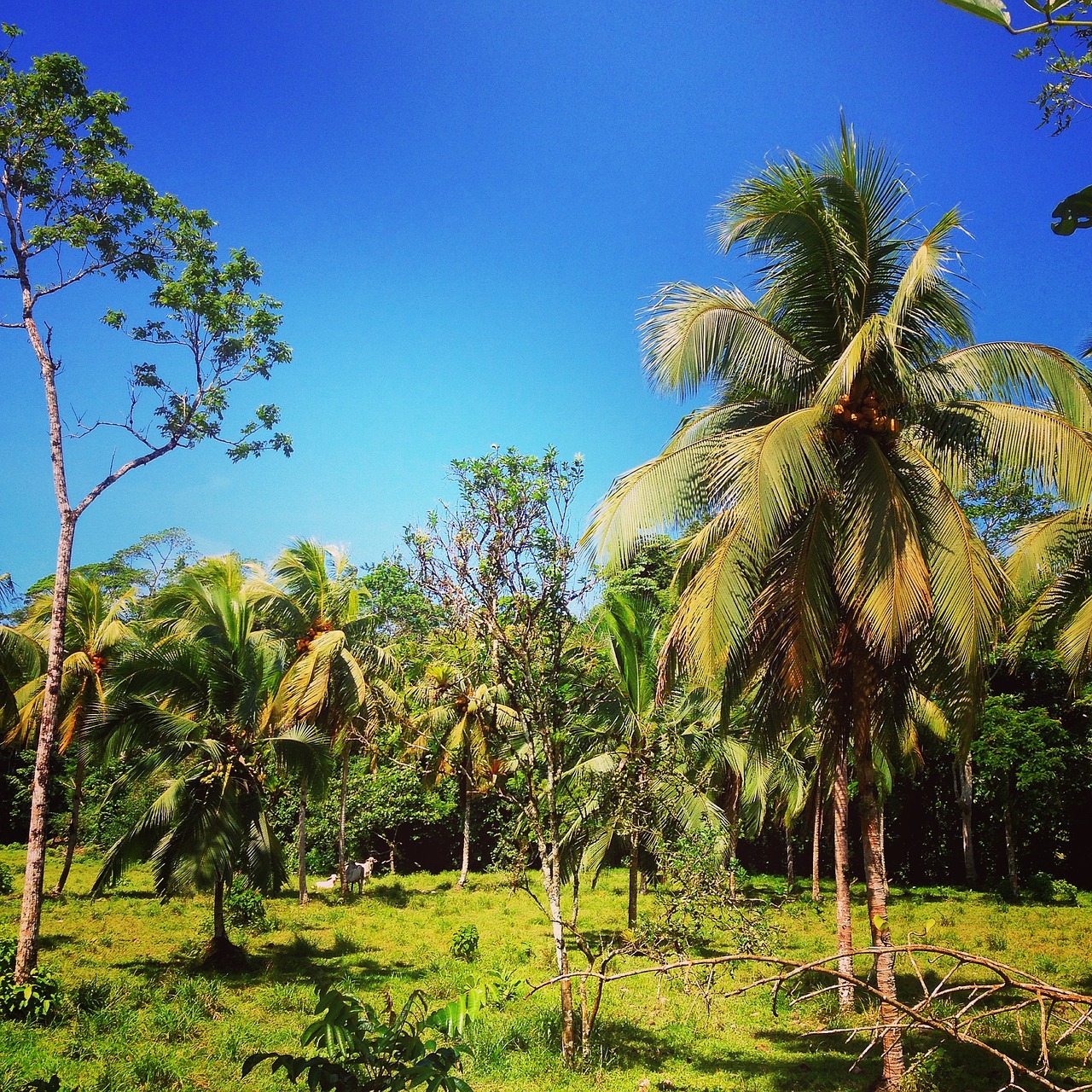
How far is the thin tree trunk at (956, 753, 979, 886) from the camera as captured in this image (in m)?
17.2

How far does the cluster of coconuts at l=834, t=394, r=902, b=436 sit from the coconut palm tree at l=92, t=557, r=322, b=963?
326 inches

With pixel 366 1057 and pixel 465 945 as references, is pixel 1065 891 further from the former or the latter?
pixel 366 1057

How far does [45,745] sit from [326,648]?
19.2 feet

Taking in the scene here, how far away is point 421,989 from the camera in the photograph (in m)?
9.71

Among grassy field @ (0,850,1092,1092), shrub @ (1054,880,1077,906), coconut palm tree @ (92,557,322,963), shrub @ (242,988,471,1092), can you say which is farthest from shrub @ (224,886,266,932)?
shrub @ (1054,880,1077,906)

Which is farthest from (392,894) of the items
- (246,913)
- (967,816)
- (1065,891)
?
(1065,891)

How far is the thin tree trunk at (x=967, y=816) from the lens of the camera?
56.3 ft

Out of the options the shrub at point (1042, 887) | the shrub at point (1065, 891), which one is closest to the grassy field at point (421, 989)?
the shrub at point (1065, 891)

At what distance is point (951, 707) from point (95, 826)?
2178cm

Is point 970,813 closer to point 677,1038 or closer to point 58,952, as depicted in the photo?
point 677,1038

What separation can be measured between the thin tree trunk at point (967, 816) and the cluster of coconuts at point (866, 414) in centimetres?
1301

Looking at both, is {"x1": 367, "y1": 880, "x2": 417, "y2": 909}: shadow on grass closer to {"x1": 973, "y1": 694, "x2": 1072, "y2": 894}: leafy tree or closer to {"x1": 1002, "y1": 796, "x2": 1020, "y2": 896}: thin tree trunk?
{"x1": 973, "y1": 694, "x2": 1072, "y2": 894}: leafy tree

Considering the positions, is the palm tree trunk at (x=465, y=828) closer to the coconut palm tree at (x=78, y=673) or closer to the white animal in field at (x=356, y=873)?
the white animal in field at (x=356, y=873)

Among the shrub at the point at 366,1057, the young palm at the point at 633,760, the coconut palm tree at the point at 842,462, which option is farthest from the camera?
the young palm at the point at 633,760
